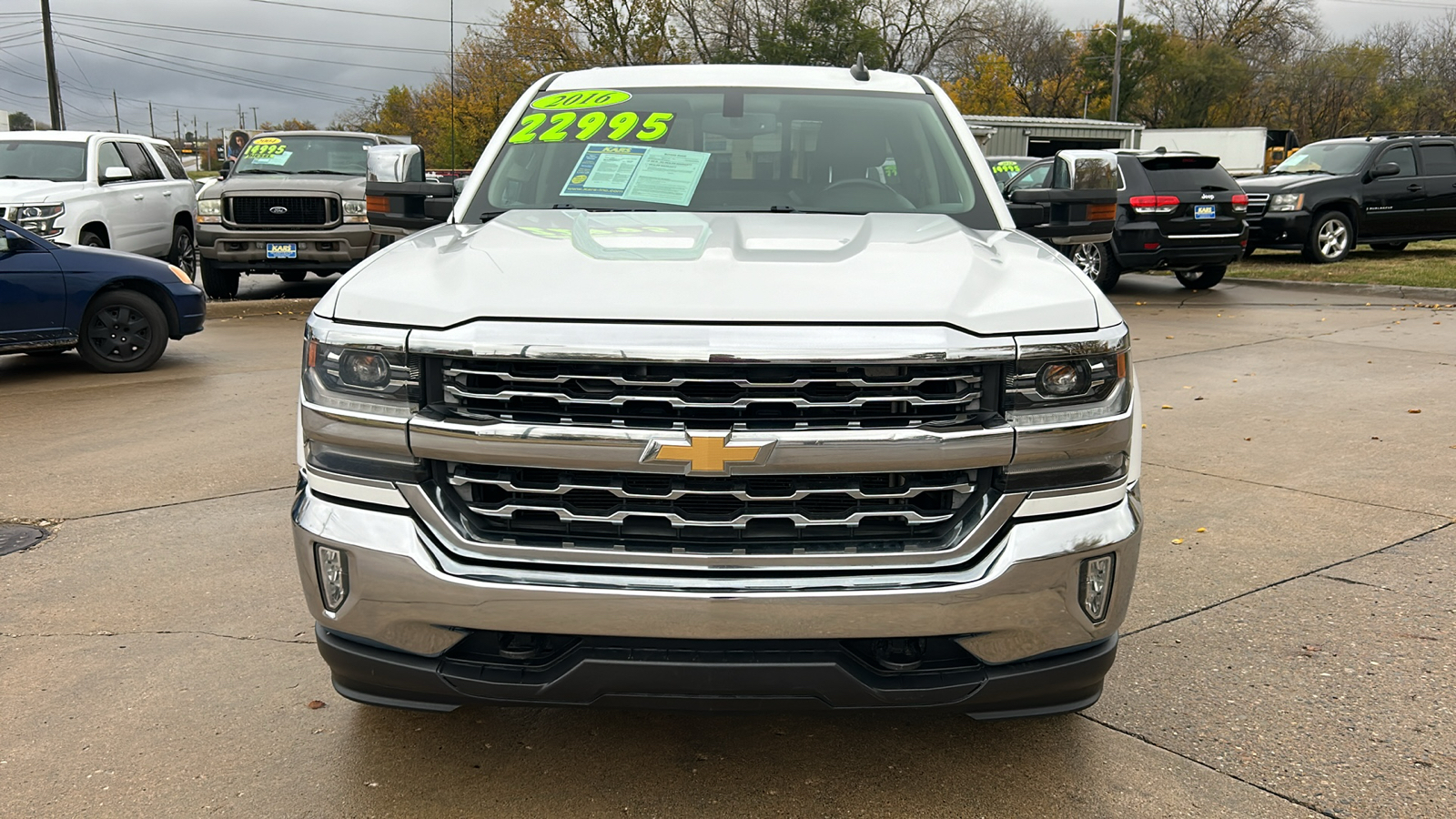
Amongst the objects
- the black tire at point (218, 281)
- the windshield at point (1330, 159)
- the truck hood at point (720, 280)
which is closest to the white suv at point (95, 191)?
the black tire at point (218, 281)

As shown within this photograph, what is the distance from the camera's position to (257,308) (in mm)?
13688

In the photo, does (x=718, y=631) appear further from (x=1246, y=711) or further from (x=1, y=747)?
(x=1, y=747)

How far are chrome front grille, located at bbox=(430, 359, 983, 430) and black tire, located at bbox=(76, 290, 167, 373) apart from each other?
784 cm

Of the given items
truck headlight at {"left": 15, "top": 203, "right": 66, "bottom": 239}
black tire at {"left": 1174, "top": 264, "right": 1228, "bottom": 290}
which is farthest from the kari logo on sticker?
black tire at {"left": 1174, "top": 264, "right": 1228, "bottom": 290}

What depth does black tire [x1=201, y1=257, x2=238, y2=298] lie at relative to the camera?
14.3m

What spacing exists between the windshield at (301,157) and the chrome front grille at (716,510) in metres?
12.7

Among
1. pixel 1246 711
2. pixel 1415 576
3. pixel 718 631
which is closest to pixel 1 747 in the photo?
pixel 718 631

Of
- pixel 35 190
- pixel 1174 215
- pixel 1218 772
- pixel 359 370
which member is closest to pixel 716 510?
pixel 359 370

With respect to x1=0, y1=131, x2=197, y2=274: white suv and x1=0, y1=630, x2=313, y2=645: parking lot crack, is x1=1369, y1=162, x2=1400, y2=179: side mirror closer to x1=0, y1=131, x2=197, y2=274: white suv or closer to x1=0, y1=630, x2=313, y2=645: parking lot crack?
x1=0, y1=131, x2=197, y2=274: white suv

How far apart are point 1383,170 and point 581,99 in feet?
52.2

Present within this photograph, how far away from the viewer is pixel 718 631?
2.39m

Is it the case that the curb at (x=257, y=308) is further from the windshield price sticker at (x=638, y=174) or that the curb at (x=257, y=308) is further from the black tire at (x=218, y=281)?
the windshield price sticker at (x=638, y=174)

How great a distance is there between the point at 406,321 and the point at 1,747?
1.79 m

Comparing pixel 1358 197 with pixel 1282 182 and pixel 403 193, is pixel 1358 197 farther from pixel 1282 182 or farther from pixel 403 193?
pixel 403 193
